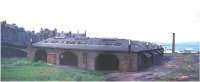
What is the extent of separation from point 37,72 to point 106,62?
495cm

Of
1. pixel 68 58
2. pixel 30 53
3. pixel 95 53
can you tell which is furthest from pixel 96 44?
pixel 30 53

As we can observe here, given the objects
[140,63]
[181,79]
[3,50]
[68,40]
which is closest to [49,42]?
[68,40]

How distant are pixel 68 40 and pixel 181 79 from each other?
8.98 m

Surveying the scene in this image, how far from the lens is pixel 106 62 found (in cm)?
2173

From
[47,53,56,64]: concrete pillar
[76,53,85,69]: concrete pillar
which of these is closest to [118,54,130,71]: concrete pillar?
[76,53,85,69]: concrete pillar

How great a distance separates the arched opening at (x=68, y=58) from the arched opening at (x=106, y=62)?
76.0 inches

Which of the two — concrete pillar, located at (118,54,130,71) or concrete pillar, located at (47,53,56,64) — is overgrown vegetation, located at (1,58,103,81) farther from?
concrete pillar, located at (118,54,130,71)

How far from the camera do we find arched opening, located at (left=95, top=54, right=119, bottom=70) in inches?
844

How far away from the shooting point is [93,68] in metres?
21.6

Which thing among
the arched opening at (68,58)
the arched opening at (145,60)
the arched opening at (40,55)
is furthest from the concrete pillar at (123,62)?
the arched opening at (40,55)

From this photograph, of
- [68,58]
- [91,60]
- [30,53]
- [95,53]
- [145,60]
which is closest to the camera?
[95,53]

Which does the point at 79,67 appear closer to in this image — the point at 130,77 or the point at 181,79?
the point at 130,77

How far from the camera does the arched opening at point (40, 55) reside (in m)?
23.3

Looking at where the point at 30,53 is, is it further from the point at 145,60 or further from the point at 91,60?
the point at 145,60
